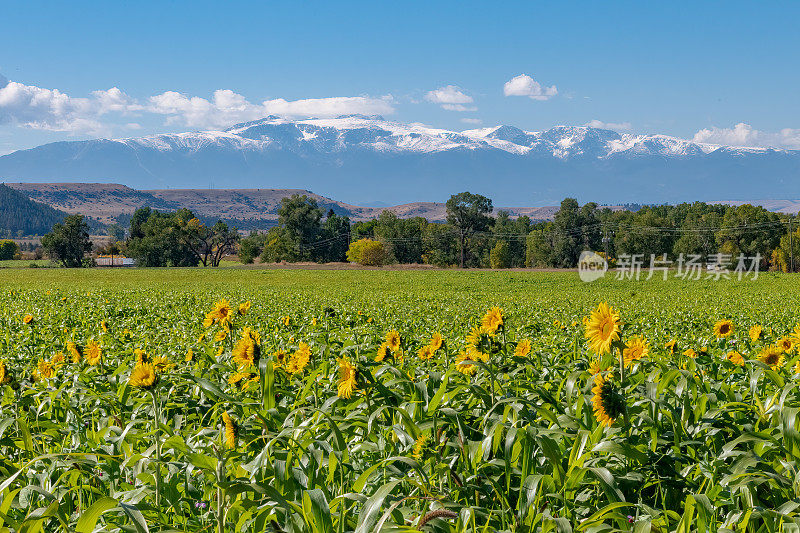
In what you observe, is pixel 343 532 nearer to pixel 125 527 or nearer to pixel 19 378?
pixel 125 527

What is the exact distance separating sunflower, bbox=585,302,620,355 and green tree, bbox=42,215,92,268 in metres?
107

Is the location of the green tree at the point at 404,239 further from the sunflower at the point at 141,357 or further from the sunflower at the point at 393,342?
the sunflower at the point at 141,357

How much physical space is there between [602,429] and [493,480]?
534 millimetres

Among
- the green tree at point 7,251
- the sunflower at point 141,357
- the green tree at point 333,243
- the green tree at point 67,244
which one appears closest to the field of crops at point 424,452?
the sunflower at point 141,357

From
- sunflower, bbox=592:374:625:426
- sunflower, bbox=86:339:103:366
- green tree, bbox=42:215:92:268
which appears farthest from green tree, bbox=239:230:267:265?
sunflower, bbox=592:374:625:426

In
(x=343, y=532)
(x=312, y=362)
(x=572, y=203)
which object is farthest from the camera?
(x=572, y=203)

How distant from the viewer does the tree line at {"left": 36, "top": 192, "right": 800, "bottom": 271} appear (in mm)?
94000

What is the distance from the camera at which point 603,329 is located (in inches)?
116

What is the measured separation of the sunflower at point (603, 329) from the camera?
2.88 m

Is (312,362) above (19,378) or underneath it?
above

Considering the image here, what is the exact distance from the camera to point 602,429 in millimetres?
2697

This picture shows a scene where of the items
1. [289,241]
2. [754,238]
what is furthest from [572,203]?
[289,241]

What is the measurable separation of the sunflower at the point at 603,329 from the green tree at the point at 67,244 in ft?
352

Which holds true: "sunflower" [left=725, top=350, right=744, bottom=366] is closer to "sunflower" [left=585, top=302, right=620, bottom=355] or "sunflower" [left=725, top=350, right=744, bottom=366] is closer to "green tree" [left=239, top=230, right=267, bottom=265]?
"sunflower" [left=585, top=302, right=620, bottom=355]
